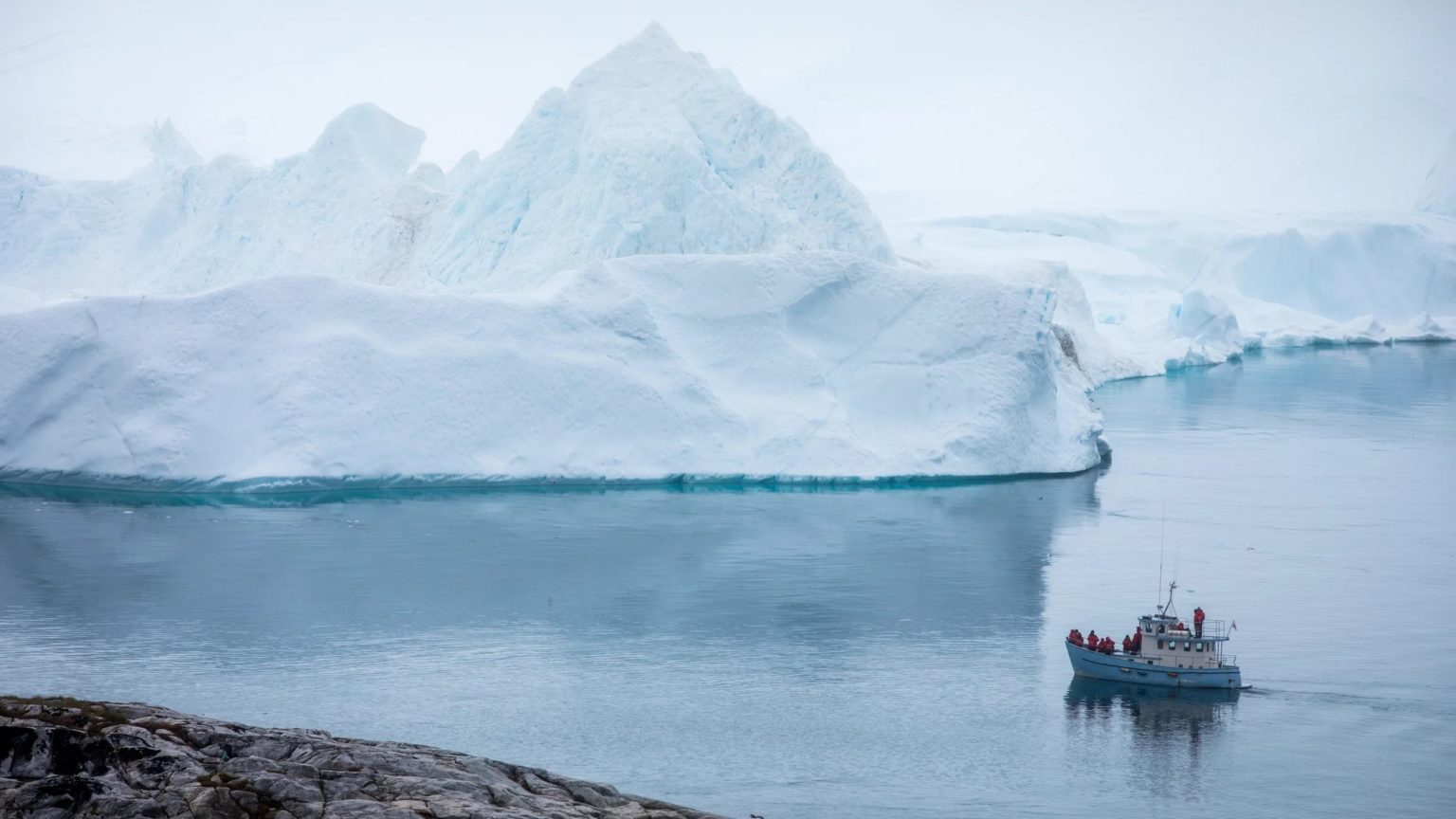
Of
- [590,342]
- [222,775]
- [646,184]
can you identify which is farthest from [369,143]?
[222,775]

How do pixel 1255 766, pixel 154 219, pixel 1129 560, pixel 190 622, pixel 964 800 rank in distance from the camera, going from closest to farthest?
pixel 964 800
pixel 1255 766
pixel 190 622
pixel 1129 560
pixel 154 219

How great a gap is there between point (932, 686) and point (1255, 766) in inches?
122

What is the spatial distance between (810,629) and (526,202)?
1510cm

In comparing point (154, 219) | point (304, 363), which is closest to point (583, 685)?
point (304, 363)

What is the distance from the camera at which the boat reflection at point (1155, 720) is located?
43.5 feet

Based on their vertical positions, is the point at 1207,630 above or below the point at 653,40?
below

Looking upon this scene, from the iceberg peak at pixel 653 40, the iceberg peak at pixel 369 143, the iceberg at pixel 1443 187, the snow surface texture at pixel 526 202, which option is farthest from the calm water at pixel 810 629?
the iceberg at pixel 1443 187

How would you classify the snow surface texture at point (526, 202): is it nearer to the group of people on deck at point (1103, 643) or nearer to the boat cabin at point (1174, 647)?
the group of people on deck at point (1103, 643)

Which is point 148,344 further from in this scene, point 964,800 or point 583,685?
point 964,800

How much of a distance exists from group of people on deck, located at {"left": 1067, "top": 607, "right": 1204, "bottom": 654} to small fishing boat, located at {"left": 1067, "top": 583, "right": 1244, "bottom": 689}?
0.4 inches

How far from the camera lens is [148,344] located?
78.9ft

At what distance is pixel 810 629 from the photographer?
17.0 meters

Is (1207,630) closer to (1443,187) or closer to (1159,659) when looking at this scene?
(1159,659)

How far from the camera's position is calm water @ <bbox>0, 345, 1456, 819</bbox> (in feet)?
42.4
